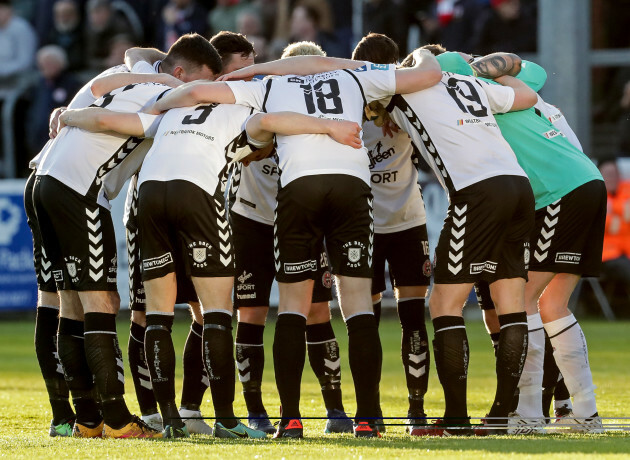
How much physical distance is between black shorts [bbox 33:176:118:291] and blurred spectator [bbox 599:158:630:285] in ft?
35.5

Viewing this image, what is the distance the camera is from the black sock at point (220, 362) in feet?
20.0

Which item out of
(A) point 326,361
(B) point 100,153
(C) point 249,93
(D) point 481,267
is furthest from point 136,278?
(D) point 481,267

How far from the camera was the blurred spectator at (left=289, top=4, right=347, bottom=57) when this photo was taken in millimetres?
17641

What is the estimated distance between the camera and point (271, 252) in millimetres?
7211

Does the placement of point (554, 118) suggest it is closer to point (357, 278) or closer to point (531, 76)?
point (531, 76)

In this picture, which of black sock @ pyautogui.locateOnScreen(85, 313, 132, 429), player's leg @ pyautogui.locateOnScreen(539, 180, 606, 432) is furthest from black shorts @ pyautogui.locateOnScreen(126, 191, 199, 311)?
player's leg @ pyautogui.locateOnScreen(539, 180, 606, 432)

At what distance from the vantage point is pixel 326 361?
273 inches

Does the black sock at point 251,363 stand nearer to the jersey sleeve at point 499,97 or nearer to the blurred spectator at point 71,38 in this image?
the jersey sleeve at point 499,97

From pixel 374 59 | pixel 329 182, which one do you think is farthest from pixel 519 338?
pixel 374 59

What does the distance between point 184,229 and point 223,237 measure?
213 millimetres

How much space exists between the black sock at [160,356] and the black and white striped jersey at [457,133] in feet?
5.63

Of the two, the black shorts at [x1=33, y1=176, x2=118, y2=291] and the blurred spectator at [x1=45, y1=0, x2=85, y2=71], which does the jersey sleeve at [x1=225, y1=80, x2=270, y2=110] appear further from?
the blurred spectator at [x1=45, y1=0, x2=85, y2=71]

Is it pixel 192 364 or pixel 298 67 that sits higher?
pixel 298 67

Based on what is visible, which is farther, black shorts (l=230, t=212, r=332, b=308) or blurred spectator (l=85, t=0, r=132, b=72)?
blurred spectator (l=85, t=0, r=132, b=72)
